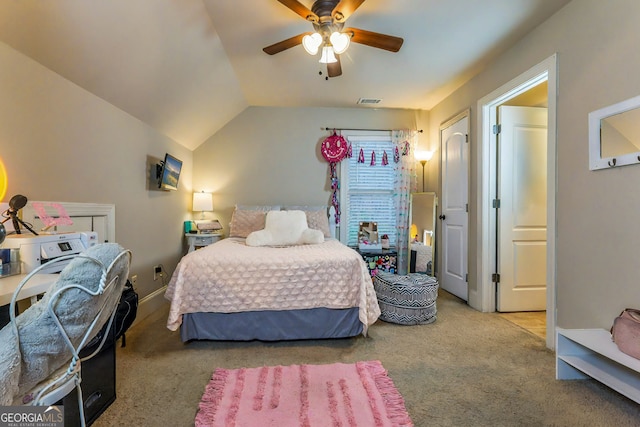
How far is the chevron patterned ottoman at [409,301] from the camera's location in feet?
9.10

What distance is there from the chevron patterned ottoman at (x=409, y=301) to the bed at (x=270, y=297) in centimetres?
51

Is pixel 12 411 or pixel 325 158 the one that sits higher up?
pixel 325 158

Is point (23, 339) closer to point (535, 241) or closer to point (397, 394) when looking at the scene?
point (397, 394)

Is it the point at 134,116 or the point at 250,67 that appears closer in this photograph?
the point at 134,116

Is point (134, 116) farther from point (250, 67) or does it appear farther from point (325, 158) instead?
point (325, 158)

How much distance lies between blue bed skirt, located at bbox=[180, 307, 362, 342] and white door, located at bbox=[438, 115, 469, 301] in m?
1.73

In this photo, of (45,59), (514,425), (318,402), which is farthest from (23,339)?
(514,425)

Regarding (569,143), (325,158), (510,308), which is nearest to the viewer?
(569,143)

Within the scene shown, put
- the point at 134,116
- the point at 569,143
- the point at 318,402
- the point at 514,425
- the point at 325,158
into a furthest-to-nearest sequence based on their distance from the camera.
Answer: the point at 325,158
the point at 134,116
the point at 569,143
the point at 318,402
the point at 514,425

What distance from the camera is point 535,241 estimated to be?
3088 mm

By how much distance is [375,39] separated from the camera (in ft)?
→ 7.17

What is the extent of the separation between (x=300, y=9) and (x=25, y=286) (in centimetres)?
200

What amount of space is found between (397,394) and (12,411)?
5.29ft

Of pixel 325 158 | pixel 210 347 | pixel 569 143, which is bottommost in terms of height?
pixel 210 347
